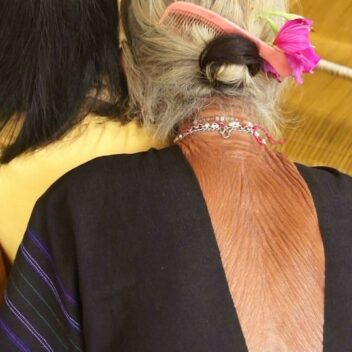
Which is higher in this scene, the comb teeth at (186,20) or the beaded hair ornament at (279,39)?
the comb teeth at (186,20)

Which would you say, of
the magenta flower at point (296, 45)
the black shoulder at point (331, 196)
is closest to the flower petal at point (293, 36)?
the magenta flower at point (296, 45)

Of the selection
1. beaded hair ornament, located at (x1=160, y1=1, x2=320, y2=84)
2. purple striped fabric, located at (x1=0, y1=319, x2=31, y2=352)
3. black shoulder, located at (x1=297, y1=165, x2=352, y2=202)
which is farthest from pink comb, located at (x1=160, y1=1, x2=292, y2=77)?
purple striped fabric, located at (x1=0, y1=319, x2=31, y2=352)

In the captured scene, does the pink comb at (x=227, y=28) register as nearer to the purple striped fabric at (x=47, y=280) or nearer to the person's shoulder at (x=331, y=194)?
the person's shoulder at (x=331, y=194)

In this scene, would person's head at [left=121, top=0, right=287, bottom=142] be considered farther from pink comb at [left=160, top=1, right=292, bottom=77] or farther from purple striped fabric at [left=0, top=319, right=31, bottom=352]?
purple striped fabric at [left=0, top=319, right=31, bottom=352]

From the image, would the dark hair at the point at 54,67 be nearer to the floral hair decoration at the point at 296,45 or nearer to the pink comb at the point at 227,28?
the pink comb at the point at 227,28

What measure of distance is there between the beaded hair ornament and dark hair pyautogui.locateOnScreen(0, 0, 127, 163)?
151 millimetres

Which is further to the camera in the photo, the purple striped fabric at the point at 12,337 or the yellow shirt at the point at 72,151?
the yellow shirt at the point at 72,151

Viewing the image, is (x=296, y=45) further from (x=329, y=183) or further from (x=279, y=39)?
(x=329, y=183)

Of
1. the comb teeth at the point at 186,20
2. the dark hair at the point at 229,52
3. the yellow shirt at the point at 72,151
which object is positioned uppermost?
the comb teeth at the point at 186,20

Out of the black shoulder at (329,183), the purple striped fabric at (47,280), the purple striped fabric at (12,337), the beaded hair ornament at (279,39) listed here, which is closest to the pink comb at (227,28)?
the beaded hair ornament at (279,39)

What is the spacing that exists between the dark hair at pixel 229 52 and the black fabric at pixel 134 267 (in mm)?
138

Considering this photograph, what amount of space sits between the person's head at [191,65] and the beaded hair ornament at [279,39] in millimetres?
11

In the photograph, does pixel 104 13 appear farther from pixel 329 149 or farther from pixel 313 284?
pixel 329 149

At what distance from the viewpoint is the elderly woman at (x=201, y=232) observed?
0.70m
